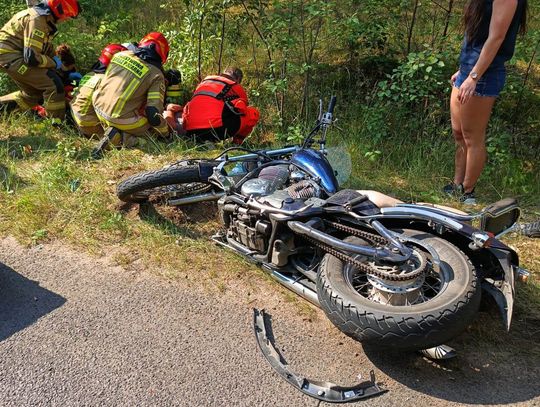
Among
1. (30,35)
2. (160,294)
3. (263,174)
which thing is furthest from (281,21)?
(160,294)

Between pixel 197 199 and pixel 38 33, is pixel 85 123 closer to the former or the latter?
pixel 38 33

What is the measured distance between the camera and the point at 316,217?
125 inches

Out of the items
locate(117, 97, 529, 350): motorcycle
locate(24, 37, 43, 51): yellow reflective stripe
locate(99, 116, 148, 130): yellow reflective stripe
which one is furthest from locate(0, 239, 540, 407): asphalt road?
locate(24, 37, 43, 51): yellow reflective stripe

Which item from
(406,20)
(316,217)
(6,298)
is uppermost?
(406,20)

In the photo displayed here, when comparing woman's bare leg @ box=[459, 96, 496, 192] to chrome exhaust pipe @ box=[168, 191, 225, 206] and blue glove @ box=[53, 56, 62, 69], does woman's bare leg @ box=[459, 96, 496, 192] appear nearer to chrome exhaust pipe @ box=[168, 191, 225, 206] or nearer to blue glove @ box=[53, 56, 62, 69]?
chrome exhaust pipe @ box=[168, 191, 225, 206]

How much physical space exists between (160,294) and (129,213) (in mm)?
1233

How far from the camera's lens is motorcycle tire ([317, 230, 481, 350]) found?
8.14 ft

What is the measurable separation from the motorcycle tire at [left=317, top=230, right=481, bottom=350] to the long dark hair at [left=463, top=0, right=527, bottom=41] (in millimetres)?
2059

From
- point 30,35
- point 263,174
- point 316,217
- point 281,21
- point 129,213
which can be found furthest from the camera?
point 30,35

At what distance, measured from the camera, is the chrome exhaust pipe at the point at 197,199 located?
402cm

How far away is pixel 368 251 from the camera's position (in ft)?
9.03

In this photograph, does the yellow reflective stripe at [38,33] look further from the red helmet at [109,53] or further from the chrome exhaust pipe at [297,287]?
the chrome exhaust pipe at [297,287]

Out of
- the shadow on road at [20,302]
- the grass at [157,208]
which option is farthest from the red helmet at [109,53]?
the shadow on road at [20,302]

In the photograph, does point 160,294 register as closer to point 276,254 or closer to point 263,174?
point 276,254
